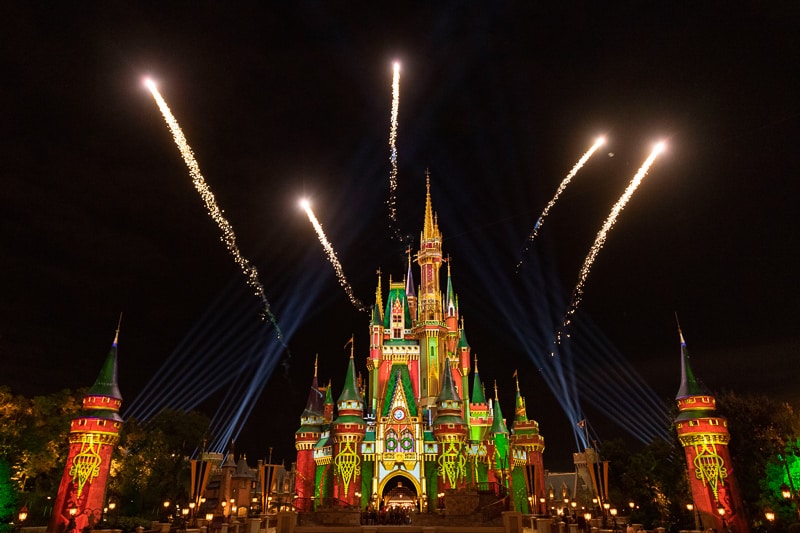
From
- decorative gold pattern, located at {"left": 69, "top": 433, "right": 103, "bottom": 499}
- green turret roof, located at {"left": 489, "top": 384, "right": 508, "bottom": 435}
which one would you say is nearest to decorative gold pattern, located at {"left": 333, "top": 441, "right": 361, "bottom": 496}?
green turret roof, located at {"left": 489, "top": 384, "right": 508, "bottom": 435}

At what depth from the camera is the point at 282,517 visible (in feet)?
100

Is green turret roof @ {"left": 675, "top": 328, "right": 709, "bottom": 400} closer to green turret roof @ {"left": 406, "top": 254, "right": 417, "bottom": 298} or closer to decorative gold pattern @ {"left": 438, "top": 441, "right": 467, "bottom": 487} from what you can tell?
decorative gold pattern @ {"left": 438, "top": 441, "right": 467, "bottom": 487}

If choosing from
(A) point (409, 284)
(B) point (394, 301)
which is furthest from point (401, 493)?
(A) point (409, 284)

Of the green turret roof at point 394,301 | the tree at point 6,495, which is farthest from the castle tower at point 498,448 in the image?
the tree at point 6,495

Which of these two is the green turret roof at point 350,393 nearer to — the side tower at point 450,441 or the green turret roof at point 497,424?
the side tower at point 450,441

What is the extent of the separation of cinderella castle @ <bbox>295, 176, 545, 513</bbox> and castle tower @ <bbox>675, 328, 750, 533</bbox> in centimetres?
1002

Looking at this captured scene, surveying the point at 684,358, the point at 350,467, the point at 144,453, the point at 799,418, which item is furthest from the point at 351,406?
the point at 799,418

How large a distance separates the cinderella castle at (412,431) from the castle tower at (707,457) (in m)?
10.0

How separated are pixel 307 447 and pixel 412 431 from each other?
10614 mm

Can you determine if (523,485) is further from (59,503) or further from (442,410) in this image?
(59,503)

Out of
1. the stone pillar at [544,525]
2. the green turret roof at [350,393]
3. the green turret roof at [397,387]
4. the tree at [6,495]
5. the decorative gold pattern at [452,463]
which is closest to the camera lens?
the stone pillar at [544,525]

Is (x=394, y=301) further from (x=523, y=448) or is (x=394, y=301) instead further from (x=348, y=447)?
(x=523, y=448)

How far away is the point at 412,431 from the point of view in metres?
49.7

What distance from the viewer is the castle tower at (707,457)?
1241 inches
